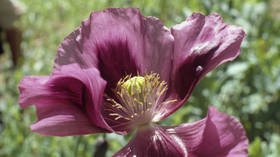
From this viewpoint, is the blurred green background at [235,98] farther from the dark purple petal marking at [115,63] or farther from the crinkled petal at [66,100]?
the crinkled petal at [66,100]

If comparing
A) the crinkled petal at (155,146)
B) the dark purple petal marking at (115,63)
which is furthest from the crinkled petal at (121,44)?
the crinkled petal at (155,146)

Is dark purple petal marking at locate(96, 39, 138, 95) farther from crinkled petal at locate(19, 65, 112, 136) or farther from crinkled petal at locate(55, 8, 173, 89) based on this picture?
crinkled petal at locate(19, 65, 112, 136)

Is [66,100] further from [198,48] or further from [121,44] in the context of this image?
[198,48]

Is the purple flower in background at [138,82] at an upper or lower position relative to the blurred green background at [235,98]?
upper

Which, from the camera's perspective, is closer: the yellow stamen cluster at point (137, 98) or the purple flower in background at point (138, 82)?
the purple flower in background at point (138, 82)

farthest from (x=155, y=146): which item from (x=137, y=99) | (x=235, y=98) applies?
(x=235, y=98)

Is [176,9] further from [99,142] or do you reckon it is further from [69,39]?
[69,39]

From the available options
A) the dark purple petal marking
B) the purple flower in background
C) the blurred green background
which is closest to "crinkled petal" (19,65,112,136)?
the purple flower in background
